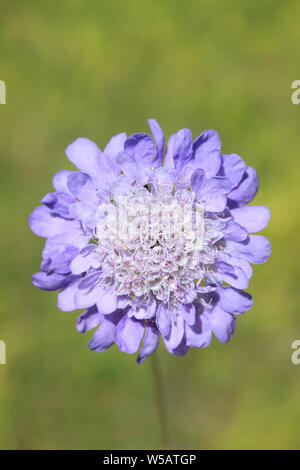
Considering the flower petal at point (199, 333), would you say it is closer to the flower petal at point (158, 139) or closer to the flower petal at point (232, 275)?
the flower petal at point (232, 275)

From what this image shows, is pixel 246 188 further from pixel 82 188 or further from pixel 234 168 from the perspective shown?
pixel 82 188

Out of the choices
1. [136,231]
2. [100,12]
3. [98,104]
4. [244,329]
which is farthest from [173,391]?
[100,12]

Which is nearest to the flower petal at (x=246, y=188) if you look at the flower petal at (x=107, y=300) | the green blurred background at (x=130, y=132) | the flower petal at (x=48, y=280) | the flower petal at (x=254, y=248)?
the flower petal at (x=254, y=248)

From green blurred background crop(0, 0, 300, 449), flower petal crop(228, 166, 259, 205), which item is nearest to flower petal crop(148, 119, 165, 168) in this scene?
flower petal crop(228, 166, 259, 205)

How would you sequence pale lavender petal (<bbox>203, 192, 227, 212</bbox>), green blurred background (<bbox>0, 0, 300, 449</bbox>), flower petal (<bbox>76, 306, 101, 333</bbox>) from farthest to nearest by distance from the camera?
green blurred background (<bbox>0, 0, 300, 449</bbox>), flower petal (<bbox>76, 306, 101, 333</bbox>), pale lavender petal (<bbox>203, 192, 227, 212</bbox>)

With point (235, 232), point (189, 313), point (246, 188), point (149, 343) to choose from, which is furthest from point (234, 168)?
point (149, 343)

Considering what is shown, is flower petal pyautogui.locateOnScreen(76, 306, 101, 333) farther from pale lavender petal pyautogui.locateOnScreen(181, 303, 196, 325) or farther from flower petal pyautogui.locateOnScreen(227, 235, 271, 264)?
flower petal pyautogui.locateOnScreen(227, 235, 271, 264)

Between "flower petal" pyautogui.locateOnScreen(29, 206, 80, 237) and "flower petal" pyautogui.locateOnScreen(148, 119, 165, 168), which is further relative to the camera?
"flower petal" pyautogui.locateOnScreen(29, 206, 80, 237)
